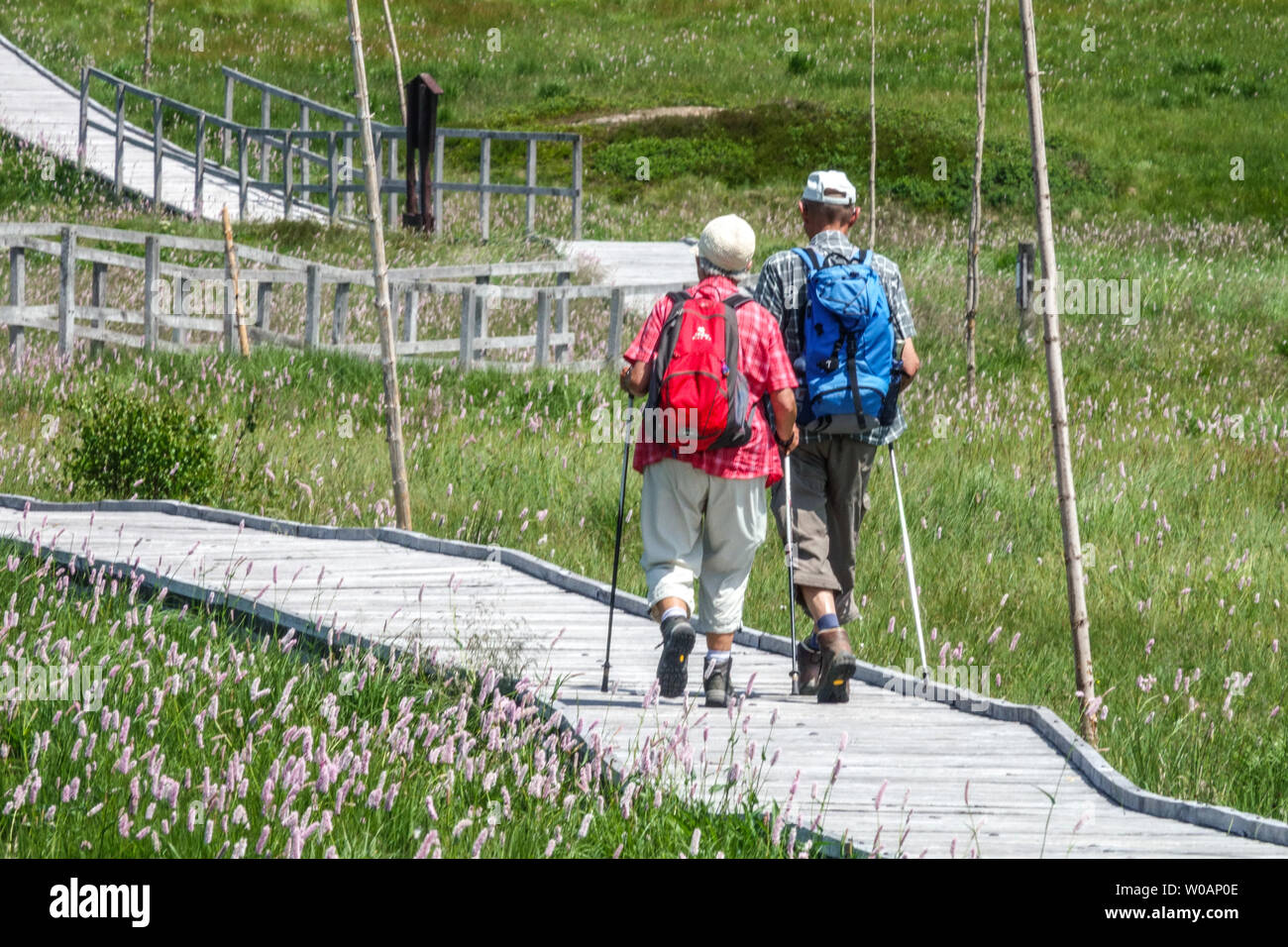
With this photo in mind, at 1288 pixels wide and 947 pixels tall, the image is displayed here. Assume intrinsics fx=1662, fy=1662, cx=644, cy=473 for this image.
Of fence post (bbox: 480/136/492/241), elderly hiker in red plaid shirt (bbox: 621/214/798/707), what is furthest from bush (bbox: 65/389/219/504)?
fence post (bbox: 480/136/492/241)

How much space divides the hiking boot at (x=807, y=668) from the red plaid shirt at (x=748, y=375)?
0.77m

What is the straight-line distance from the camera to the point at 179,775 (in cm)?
476

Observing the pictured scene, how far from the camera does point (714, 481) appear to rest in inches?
238

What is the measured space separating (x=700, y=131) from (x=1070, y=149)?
7242 mm

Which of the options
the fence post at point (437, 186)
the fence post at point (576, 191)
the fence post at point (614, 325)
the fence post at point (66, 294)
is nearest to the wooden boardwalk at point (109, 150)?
the fence post at point (437, 186)

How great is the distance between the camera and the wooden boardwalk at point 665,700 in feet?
15.5

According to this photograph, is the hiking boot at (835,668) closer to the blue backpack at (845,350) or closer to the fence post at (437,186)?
the blue backpack at (845,350)

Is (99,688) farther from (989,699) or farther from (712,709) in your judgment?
(989,699)

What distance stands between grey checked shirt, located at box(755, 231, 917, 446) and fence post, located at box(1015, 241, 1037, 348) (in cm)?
1086

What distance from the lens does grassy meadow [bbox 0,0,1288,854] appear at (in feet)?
26.1

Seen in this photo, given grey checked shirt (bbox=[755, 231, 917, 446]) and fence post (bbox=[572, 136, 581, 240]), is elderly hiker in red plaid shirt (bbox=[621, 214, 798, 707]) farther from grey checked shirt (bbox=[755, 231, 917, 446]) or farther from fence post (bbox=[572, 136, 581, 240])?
fence post (bbox=[572, 136, 581, 240])

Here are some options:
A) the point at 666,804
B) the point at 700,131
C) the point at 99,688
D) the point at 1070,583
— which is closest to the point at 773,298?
the point at 1070,583

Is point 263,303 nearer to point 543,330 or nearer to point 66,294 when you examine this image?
point 66,294
